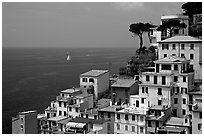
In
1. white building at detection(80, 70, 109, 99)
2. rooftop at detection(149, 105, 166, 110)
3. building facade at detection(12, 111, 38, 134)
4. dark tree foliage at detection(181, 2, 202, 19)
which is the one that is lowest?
building facade at detection(12, 111, 38, 134)

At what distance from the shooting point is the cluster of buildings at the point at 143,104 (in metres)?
24.6

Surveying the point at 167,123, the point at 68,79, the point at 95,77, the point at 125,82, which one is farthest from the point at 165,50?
the point at 68,79

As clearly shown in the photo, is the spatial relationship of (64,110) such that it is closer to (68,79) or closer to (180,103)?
(180,103)

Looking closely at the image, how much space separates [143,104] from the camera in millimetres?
26969

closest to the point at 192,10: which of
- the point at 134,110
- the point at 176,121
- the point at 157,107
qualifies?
the point at 157,107

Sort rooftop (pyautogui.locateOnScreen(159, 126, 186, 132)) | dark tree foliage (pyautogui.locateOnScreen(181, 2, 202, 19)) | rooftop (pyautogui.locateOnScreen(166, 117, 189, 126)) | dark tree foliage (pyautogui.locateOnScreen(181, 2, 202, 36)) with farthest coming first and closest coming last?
dark tree foliage (pyautogui.locateOnScreen(181, 2, 202, 19))
dark tree foliage (pyautogui.locateOnScreen(181, 2, 202, 36))
rooftop (pyautogui.locateOnScreen(166, 117, 189, 126))
rooftop (pyautogui.locateOnScreen(159, 126, 186, 132))

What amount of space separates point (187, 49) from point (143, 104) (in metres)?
6.44

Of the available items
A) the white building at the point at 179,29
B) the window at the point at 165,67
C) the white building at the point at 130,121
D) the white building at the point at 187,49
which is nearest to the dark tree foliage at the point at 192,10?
the white building at the point at 179,29

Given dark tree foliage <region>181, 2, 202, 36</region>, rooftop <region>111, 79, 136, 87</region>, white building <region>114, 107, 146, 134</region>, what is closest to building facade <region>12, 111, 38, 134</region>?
white building <region>114, 107, 146, 134</region>

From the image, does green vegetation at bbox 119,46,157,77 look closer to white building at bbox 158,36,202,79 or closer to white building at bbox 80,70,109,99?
white building at bbox 80,70,109,99

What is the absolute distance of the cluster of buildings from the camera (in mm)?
24578

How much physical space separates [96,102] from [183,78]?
830 centimetres

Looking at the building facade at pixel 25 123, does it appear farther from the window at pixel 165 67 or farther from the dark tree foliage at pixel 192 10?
the dark tree foliage at pixel 192 10

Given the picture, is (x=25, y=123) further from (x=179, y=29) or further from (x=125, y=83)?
(x=179, y=29)
